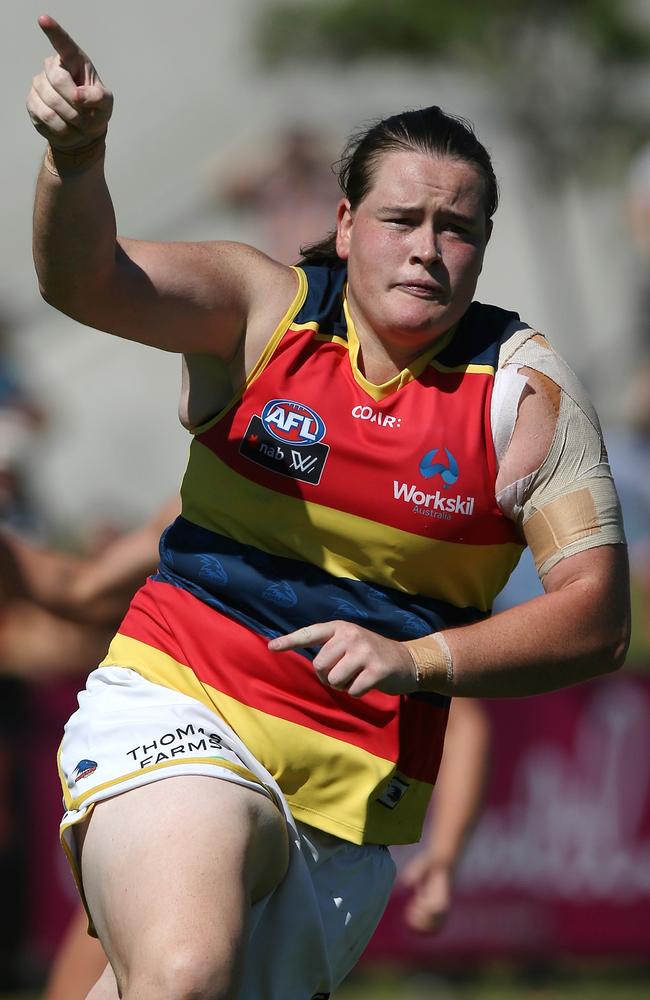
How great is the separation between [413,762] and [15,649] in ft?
13.8

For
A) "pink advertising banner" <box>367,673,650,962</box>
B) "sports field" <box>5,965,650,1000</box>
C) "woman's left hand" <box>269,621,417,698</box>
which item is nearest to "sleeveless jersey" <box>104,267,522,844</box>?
"woman's left hand" <box>269,621,417,698</box>

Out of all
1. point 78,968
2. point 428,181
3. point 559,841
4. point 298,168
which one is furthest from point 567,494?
point 298,168

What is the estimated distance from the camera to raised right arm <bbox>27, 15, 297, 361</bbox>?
8.85ft

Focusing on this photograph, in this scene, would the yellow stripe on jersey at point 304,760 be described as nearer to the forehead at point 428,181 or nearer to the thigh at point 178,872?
the thigh at point 178,872

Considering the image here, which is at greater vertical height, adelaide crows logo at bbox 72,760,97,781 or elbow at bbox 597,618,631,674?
elbow at bbox 597,618,631,674

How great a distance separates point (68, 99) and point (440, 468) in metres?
1.03

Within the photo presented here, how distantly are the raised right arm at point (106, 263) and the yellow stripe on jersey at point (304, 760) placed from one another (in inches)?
26.7

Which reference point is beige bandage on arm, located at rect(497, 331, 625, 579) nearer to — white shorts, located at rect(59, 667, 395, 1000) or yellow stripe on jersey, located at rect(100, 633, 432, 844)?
yellow stripe on jersey, located at rect(100, 633, 432, 844)

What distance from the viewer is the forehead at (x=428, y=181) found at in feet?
9.93

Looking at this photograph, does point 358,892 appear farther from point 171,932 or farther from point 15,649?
point 15,649

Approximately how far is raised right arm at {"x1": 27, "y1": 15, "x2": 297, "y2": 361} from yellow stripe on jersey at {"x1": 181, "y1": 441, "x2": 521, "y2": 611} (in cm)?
29

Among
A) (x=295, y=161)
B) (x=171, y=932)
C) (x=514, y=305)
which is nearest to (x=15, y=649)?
(x=171, y=932)

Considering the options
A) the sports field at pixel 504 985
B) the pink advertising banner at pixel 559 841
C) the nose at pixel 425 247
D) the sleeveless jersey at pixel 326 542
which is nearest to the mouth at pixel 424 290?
the nose at pixel 425 247

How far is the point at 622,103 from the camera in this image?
20.5 meters
